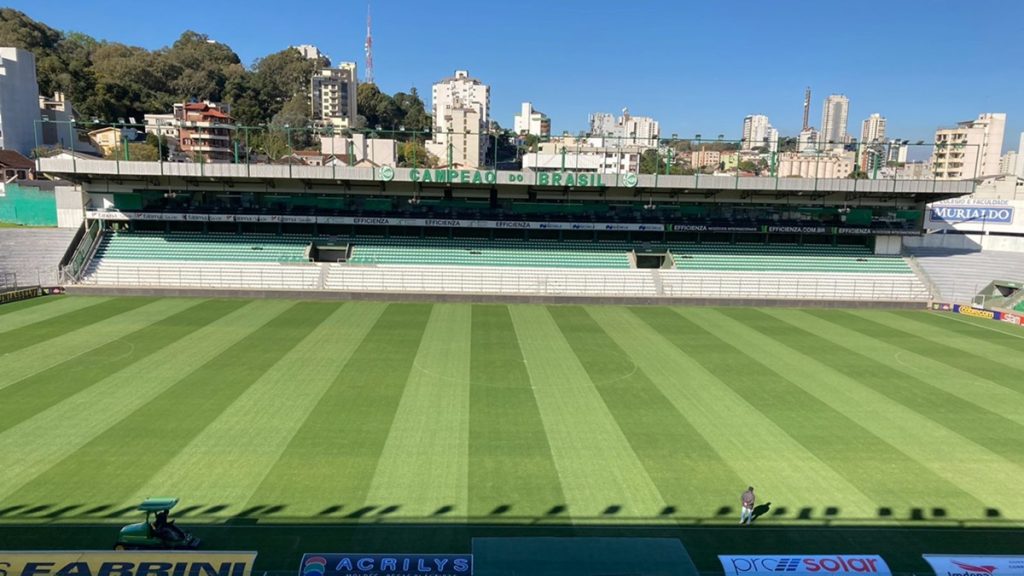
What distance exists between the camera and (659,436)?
1378 centimetres

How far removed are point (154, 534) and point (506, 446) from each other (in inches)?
280

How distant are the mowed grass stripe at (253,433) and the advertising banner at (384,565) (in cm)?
292

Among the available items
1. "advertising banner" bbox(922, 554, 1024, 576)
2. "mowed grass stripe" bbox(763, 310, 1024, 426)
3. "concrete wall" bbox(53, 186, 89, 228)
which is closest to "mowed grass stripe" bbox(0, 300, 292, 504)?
"advertising banner" bbox(922, 554, 1024, 576)

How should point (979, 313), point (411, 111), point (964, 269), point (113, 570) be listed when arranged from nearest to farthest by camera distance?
point (113, 570)
point (979, 313)
point (964, 269)
point (411, 111)

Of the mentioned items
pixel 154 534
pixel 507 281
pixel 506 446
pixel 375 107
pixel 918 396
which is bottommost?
pixel 506 446

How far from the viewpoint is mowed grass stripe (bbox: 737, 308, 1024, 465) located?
14.1 metres

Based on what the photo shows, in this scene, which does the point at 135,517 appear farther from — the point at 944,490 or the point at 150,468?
the point at 944,490

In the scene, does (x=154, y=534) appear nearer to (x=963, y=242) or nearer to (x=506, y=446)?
(x=506, y=446)

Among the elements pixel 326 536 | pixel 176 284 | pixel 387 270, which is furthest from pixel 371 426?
pixel 176 284

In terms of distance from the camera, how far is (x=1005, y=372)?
19.6 meters

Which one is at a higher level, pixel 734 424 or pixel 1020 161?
pixel 1020 161

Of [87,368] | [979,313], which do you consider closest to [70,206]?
[87,368]

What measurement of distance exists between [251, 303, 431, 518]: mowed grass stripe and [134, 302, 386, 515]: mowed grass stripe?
1.05 ft

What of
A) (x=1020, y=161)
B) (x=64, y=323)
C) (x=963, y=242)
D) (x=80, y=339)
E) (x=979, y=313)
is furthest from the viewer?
(x=1020, y=161)
